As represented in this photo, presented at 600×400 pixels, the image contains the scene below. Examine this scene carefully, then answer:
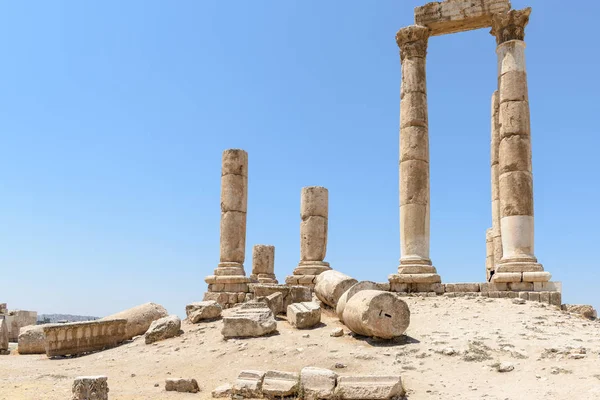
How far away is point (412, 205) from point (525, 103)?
4.71 meters

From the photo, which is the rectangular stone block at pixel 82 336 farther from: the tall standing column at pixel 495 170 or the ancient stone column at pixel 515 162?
the tall standing column at pixel 495 170

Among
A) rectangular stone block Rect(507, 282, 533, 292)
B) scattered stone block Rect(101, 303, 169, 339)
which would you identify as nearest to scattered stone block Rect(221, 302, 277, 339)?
scattered stone block Rect(101, 303, 169, 339)

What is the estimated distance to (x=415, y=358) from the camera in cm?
1052

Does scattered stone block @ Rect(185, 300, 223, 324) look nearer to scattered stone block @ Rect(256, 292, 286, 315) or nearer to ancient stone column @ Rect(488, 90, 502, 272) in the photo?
scattered stone block @ Rect(256, 292, 286, 315)

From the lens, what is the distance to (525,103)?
17.9 metres

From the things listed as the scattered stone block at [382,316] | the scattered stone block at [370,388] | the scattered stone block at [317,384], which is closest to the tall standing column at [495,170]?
the scattered stone block at [382,316]

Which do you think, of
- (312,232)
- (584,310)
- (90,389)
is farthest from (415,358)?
(312,232)

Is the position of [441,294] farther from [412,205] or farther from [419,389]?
[419,389]

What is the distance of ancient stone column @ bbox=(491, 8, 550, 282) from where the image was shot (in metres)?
17.0

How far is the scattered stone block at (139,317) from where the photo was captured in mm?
17125

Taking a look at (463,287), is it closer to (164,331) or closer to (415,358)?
(415,358)

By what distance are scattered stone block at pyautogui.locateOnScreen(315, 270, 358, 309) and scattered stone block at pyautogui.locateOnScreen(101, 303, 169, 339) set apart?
17.8 feet

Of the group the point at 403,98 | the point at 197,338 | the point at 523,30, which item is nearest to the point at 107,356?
the point at 197,338

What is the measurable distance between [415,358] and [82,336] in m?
9.57
